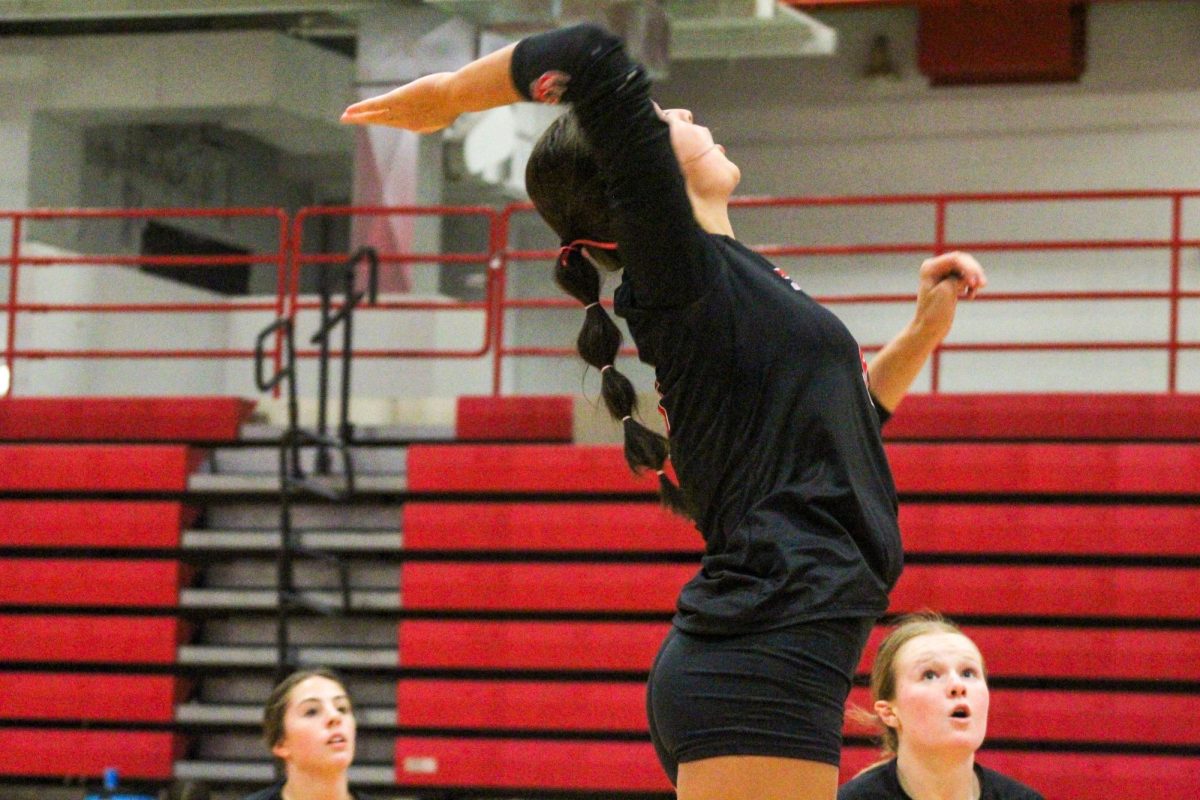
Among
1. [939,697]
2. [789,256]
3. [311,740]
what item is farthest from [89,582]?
[789,256]

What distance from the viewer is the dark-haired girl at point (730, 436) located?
6.09 ft

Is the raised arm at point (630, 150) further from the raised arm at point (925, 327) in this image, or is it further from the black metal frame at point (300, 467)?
the black metal frame at point (300, 467)

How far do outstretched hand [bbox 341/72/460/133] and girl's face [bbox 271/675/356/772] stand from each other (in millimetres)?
2830

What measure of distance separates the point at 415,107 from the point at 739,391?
57cm

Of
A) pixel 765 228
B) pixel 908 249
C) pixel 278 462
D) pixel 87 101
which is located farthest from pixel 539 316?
pixel 908 249

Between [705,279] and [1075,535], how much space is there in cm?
549

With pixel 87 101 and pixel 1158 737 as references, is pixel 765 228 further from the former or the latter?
pixel 1158 737

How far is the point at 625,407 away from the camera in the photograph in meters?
2.12

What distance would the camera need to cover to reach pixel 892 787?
137 inches

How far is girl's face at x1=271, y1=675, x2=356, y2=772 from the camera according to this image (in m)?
4.73

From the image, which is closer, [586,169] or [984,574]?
[586,169]

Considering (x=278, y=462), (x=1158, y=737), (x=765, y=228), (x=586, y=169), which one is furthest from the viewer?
(x=765, y=228)

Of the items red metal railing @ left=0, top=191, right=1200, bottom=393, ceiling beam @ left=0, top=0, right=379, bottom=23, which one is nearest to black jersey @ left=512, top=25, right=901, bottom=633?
red metal railing @ left=0, top=191, right=1200, bottom=393

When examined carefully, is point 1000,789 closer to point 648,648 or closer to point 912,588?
point 912,588
